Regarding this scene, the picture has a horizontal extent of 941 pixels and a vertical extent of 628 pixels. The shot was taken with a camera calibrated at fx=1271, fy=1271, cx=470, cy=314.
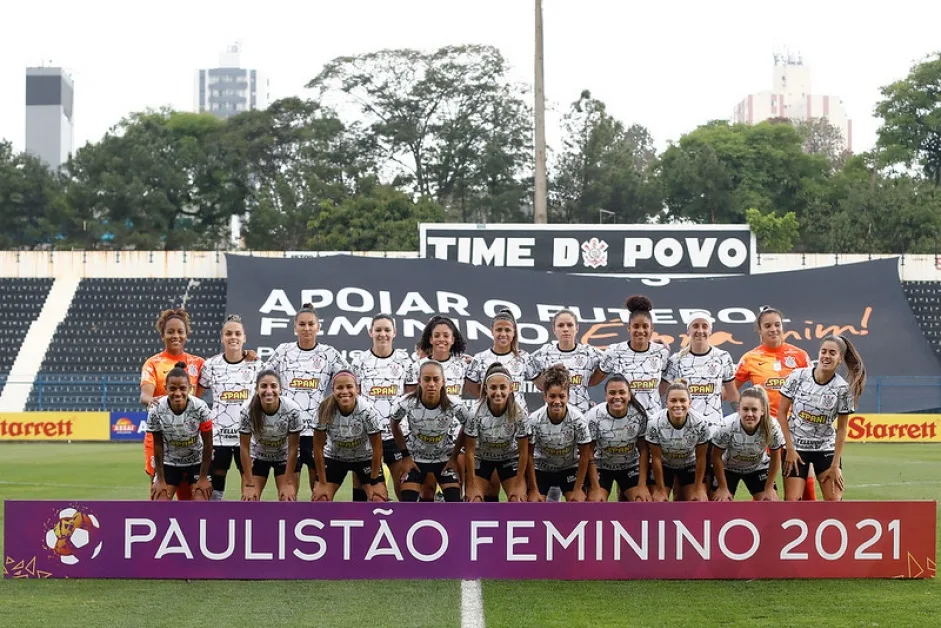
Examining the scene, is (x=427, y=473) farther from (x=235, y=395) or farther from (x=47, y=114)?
(x=47, y=114)

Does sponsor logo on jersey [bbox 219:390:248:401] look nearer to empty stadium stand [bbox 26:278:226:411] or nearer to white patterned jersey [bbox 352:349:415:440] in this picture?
white patterned jersey [bbox 352:349:415:440]

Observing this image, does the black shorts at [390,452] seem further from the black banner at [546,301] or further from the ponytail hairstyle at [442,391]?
the black banner at [546,301]

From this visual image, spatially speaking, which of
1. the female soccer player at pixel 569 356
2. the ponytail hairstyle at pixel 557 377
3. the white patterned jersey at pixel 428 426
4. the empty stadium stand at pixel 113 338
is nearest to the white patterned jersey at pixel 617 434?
the ponytail hairstyle at pixel 557 377

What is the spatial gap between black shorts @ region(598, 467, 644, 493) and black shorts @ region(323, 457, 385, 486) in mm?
1613

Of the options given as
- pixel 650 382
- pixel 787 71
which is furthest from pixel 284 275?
pixel 787 71

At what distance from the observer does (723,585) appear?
808 centimetres

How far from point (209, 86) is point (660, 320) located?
17681 centimetres

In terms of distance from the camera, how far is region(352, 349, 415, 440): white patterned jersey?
977 centimetres

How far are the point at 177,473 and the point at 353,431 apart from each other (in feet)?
4.53

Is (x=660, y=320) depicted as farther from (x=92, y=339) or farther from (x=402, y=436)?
(x=402, y=436)

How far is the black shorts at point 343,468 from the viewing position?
9.09 m

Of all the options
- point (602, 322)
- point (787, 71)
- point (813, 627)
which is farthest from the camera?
point (787, 71)

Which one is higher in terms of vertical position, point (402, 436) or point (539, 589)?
point (402, 436)

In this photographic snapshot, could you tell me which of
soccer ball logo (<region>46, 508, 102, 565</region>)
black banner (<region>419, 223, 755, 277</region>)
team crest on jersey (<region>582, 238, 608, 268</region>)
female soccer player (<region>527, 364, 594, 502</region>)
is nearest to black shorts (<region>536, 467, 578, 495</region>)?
female soccer player (<region>527, 364, 594, 502</region>)
